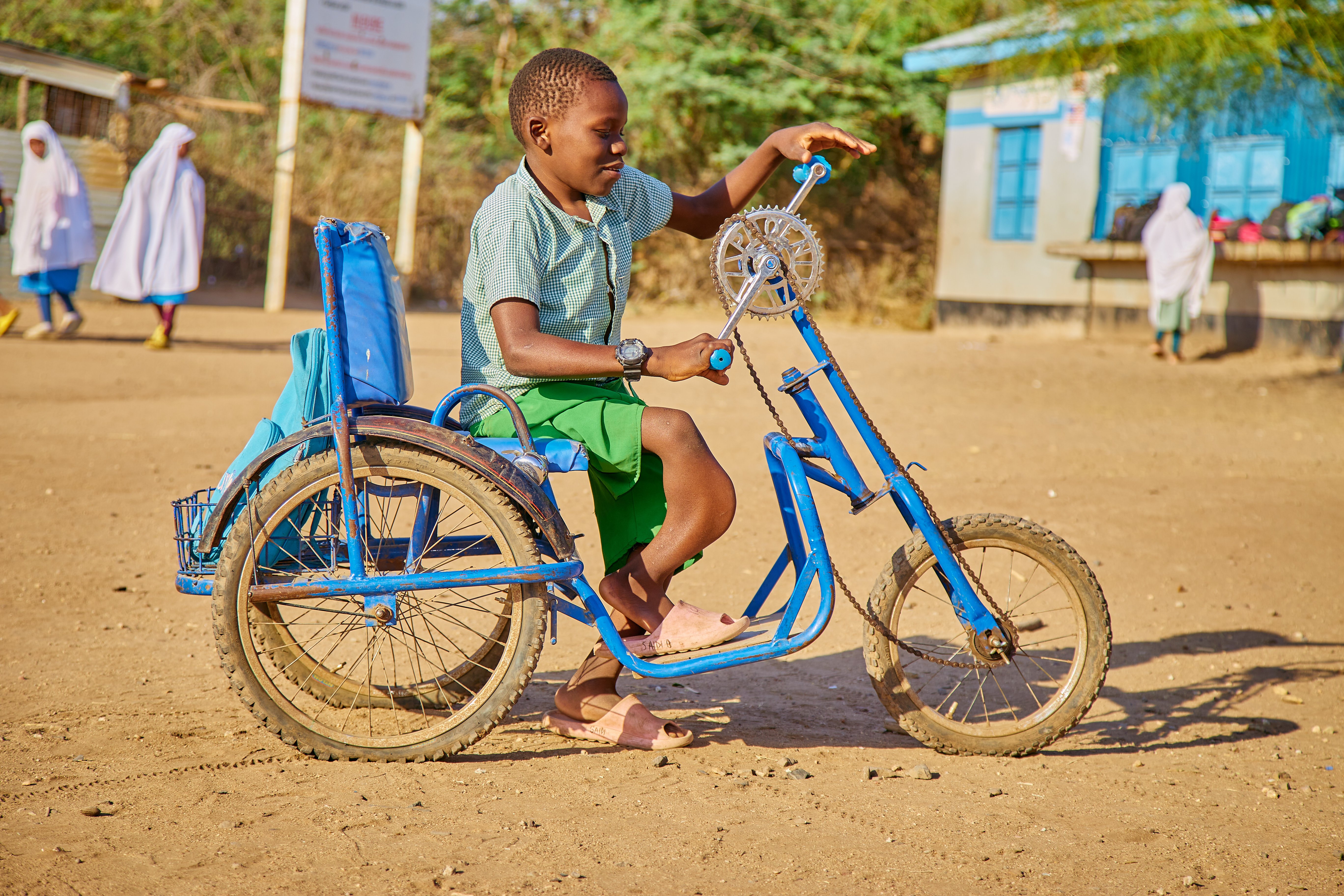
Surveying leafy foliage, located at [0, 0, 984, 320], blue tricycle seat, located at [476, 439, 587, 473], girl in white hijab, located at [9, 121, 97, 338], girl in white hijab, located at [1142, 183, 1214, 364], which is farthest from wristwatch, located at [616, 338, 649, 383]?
leafy foliage, located at [0, 0, 984, 320]

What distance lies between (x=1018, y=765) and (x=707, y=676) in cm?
102

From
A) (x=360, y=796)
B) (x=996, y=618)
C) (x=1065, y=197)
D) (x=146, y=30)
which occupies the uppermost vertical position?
(x=146, y=30)

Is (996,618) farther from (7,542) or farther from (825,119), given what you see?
(825,119)

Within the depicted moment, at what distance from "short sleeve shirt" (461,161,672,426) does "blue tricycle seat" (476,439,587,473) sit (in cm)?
18

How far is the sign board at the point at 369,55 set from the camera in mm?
13398

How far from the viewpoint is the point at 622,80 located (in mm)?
17906

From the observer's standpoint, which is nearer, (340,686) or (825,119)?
(340,686)

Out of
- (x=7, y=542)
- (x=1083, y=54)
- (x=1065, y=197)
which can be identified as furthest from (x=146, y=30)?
(x=7, y=542)

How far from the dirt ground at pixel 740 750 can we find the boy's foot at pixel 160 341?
407cm

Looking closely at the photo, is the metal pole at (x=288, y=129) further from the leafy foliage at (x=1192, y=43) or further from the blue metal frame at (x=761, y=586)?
the blue metal frame at (x=761, y=586)

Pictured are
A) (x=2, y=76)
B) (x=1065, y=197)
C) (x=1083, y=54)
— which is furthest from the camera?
(x=2, y=76)

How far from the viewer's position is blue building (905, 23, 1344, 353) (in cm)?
1195

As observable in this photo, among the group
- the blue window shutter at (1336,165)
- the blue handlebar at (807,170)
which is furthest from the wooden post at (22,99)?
the blue window shutter at (1336,165)

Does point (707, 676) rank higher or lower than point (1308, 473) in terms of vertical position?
lower
